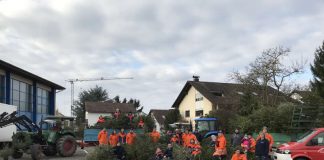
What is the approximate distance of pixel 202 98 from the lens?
58.9 meters

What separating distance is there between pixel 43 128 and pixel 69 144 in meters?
2.17

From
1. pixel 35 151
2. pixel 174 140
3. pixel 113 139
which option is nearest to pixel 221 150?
pixel 174 140

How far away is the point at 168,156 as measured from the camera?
2080cm

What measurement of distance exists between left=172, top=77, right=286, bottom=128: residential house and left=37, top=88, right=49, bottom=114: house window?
58.2ft

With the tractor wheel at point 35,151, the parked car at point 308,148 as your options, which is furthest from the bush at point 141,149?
the parked car at point 308,148

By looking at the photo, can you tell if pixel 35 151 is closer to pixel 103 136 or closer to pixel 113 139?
pixel 103 136

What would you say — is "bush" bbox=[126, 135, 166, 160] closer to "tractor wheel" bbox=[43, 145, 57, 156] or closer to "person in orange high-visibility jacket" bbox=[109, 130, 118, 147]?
"person in orange high-visibility jacket" bbox=[109, 130, 118, 147]

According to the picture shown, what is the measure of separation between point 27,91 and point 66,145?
1027 inches

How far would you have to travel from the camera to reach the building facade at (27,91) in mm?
43553

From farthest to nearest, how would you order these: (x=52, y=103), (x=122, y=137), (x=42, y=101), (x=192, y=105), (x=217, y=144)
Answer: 1. (x=192, y=105)
2. (x=52, y=103)
3. (x=42, y=101)
4. (x=122, y=137)
5. (x=217, y=144)

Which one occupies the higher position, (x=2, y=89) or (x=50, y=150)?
(x=2, y=89)

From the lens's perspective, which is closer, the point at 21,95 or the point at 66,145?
the point at 66,145

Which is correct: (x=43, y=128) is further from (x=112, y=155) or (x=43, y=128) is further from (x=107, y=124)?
(x=112, y=155)

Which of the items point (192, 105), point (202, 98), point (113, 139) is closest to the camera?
point (113, 139)
